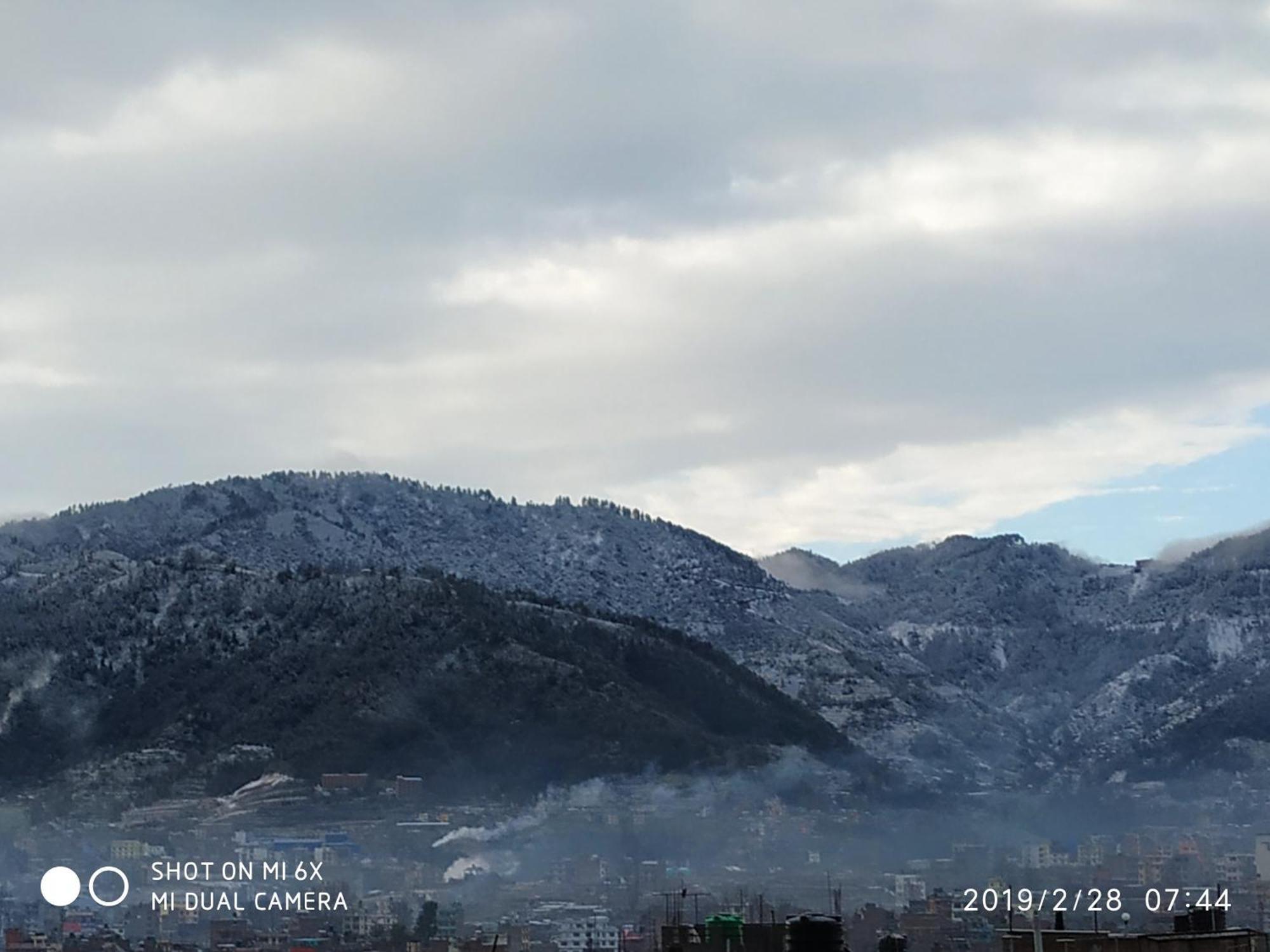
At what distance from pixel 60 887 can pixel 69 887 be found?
721 millimetres

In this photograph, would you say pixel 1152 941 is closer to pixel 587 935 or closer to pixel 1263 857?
pixel 587 935

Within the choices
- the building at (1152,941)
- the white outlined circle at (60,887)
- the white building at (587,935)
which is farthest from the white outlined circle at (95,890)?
the building at (1152,941)

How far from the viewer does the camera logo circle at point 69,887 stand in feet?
529

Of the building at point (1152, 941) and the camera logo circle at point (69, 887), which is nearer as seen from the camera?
the building at point (1152, 941)

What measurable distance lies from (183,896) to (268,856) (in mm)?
25861

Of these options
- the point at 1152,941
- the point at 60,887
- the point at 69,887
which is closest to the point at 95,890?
the point at 60,887

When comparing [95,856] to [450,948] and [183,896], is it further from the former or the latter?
[450,948]

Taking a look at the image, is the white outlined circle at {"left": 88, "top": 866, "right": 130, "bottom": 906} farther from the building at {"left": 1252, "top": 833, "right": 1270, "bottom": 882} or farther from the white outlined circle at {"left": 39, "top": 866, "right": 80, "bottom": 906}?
the building at {"left": 1252, "top": 833, "right": 1270, "bottom": 882}

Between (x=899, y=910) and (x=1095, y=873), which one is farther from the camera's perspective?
(x=1095, y=873)

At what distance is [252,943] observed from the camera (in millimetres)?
123312

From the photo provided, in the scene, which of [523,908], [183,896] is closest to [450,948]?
[523,908]

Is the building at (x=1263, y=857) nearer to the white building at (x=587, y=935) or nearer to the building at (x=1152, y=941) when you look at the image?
the white building at (x=587, y=935)

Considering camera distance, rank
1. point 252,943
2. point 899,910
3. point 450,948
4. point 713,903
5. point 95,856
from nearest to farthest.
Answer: point 450,948 → point 252,943 → point 899,910 → point 713,903 → point 95,856

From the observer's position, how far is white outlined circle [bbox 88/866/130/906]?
171788 mm
